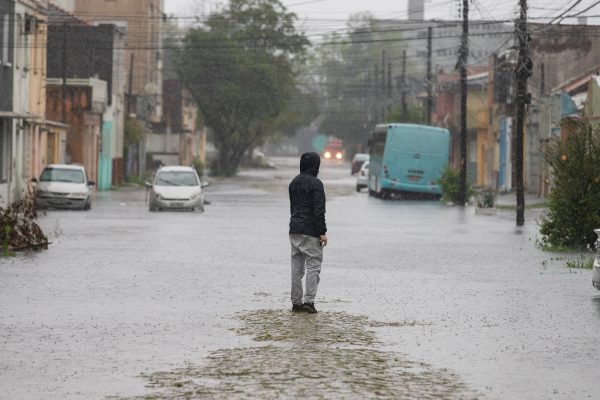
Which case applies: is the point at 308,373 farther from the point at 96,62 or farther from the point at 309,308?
the point at 96,62

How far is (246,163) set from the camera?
150 metres

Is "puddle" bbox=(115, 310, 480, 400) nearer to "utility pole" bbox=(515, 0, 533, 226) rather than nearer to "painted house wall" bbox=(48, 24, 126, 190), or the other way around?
"utility pole" bbox=(515, 0, 533, 226)

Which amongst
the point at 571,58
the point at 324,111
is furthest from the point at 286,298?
the point at 324,111

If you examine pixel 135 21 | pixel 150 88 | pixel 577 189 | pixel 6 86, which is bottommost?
pixel 577 189

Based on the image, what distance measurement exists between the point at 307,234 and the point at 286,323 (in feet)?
4.68

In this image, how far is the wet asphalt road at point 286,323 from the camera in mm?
10641

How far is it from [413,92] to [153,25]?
60.9 m

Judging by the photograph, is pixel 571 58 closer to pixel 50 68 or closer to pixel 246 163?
pixel 50 68

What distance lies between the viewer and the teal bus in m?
60.4

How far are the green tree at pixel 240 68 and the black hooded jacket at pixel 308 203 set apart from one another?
297ft

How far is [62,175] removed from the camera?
1868 inches

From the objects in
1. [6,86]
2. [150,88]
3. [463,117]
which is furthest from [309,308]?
[150,88]

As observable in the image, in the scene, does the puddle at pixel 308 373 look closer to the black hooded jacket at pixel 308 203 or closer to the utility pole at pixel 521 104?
the black hooded jacket at pixel 308 203

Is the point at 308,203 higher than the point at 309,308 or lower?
higher
